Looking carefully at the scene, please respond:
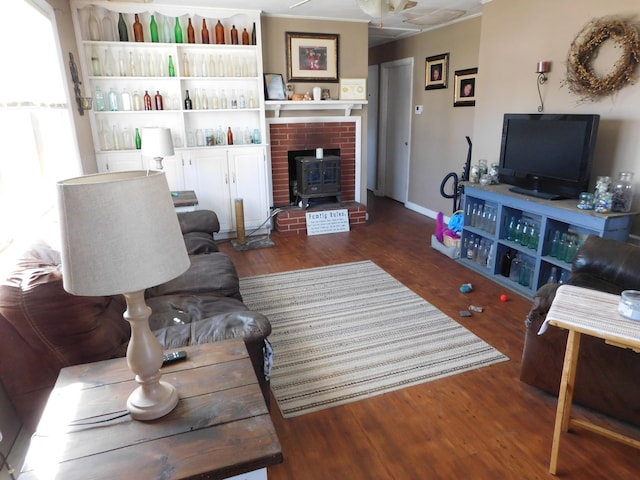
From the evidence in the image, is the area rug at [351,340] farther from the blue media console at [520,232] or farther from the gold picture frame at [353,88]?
the gold picture frame at [353,88]

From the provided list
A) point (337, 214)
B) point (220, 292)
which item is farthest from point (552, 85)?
point (220, 292)

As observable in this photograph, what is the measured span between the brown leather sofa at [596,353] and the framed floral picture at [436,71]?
136 inches

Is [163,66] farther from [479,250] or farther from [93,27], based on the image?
[479,250]

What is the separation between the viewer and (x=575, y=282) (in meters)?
→ 2.26

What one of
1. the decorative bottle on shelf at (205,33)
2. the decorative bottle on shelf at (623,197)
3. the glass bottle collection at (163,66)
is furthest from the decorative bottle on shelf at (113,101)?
the decorative bottle on shelf at (623,197)

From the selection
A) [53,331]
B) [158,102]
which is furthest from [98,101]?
[53,331]

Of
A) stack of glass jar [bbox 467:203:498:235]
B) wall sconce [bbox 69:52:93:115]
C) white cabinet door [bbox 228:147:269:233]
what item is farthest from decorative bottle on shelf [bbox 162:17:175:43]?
stack of glass jar [bbox 467:203:498:235]

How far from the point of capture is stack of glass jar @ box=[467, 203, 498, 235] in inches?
149

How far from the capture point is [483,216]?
154 inches

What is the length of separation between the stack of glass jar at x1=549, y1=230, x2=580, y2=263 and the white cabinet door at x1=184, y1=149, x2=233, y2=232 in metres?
3.36

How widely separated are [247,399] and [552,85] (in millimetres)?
3569

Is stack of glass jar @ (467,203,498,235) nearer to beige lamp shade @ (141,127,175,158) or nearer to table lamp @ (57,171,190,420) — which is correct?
beige lamp shade @ (141,127,175,158)

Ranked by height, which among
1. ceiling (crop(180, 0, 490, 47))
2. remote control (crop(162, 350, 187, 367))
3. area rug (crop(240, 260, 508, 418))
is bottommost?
area rug (crop(240, 260, 508, 418))

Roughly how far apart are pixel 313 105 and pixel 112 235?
14.6ft
